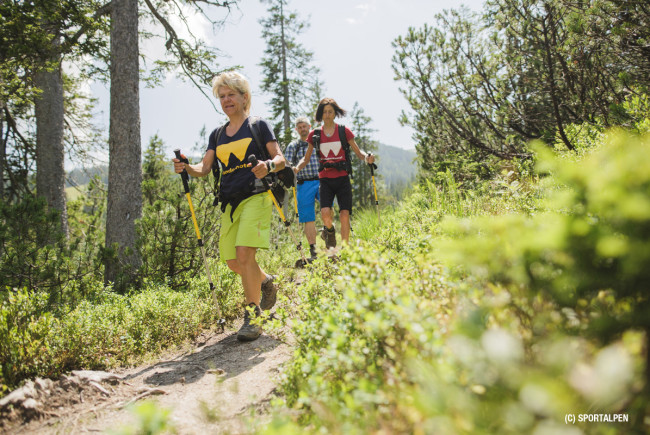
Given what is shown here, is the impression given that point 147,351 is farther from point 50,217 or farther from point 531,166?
point 531,166

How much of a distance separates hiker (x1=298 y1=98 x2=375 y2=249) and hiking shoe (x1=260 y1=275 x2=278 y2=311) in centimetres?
202

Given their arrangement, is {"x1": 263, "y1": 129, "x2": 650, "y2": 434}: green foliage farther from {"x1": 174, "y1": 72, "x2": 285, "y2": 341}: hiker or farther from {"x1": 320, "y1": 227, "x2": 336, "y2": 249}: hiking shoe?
{"x1": 320, "y1": 227, "x2": 336, "y2": 249}: hiking shoe

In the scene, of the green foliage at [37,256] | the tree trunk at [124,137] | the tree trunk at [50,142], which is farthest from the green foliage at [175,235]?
the tree trunk at [50,142]

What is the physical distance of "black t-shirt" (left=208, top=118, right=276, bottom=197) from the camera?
398 cm

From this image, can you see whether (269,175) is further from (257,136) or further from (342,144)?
(342,144)

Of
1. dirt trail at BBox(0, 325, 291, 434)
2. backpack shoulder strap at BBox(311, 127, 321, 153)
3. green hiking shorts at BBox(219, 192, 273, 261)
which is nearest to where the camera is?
Result: dirt trail at BBox(0, 325, 291, 434)

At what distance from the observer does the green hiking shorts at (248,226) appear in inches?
152

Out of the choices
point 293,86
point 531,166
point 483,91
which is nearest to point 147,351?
Result: point 531,166

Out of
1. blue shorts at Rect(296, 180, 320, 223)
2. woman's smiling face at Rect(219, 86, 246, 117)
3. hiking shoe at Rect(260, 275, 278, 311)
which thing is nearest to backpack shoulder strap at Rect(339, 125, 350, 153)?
blue shorts at Rect(296, 180, 320, 223)


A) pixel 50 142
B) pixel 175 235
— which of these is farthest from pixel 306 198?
pixel 50 142

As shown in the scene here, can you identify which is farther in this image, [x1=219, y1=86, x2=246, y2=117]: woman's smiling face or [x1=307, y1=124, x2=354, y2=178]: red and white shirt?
[x1=307, y1=124, x2=354, y2=178]: red and white shirt

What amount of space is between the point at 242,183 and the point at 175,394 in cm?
219

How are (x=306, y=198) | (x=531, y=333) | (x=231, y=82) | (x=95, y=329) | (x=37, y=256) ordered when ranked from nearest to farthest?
(x=531, y=333) → (x=95, y=329) → (x=231, y=82) → (x=37, y=256) → (x=306, y=198)

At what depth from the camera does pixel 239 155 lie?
404 cm
